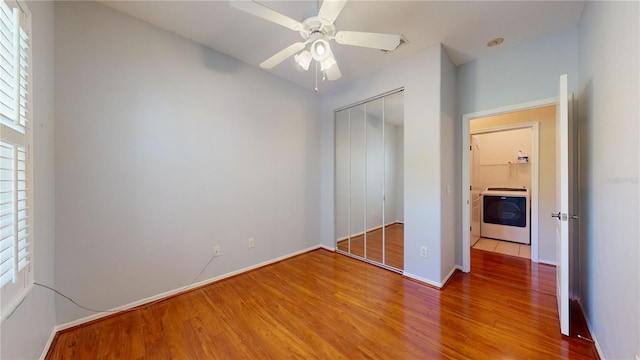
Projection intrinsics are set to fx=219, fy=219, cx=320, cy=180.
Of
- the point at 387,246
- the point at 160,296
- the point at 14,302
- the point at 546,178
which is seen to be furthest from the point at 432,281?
the point at 14,302

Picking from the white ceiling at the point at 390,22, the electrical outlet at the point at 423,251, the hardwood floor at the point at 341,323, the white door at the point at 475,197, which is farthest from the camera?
the white door at the point at 475,197

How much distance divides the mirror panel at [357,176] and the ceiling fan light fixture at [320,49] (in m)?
1.86

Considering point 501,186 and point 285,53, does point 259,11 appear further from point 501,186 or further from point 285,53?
point 501,186

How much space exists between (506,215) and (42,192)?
229 inches

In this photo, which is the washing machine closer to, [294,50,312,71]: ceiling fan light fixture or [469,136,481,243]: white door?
[469,136,481,243]: white door

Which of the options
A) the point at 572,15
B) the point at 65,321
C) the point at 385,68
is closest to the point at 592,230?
the point at 572,15

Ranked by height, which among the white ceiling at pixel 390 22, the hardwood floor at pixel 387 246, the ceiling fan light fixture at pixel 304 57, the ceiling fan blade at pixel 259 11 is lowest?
the hardwood floor at pixel 387 246

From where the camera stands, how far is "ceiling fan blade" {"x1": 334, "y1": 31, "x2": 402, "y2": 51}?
56.4 inches

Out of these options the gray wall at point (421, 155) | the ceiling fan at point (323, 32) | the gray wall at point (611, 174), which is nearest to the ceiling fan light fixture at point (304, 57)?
the ceiling fan at point (323, 32)

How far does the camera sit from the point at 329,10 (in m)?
1.31

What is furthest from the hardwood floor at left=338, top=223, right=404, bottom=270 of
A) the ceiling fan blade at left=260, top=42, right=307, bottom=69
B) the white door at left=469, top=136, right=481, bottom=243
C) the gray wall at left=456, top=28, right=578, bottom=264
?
the ceiling fan blade at left=260, top=42, right=307, bottom=69

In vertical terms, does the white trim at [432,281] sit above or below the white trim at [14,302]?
below

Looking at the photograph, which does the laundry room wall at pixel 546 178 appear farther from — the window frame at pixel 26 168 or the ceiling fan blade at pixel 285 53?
the window frame at pixel 26 168

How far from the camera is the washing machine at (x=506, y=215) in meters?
3.77
